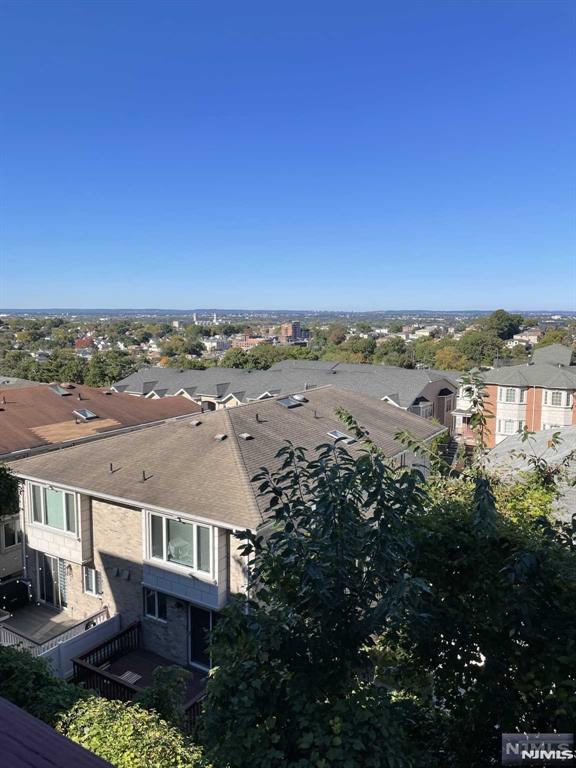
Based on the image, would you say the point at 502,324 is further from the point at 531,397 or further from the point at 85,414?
the point at 85,414

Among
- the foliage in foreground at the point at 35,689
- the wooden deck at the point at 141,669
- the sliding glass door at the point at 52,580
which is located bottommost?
the wooden deck at the point at 141,669

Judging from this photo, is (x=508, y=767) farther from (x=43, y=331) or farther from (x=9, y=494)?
(x=43, y=331)

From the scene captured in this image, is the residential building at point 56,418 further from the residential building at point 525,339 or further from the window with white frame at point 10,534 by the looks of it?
the residential building at point 525,339

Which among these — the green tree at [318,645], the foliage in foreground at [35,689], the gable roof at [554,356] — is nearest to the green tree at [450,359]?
the gable roof at [554,356]

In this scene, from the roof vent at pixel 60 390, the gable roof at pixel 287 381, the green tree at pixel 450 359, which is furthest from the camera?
the green tree at pixel 450 359

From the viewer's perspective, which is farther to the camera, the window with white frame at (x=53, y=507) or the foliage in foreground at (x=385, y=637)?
the window with white frame at (x=53, y=507)

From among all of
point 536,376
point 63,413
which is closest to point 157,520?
point 63,413

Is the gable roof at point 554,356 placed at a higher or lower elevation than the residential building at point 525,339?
higher

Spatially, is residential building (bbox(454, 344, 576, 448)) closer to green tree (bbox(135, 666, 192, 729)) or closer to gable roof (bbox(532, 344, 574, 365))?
gable roof (bbox(532, 344, 574, 365))
